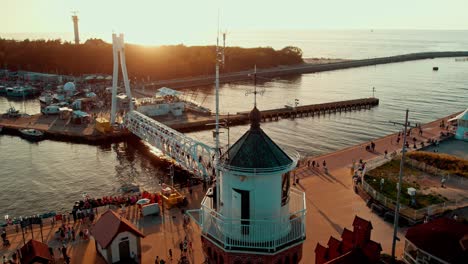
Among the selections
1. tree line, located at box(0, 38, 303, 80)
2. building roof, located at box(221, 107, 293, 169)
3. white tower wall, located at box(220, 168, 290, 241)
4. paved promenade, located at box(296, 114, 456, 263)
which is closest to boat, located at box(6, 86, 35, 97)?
tree line, located at box(0, 38, 303, 80)

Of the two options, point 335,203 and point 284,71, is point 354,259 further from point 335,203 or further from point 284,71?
point 284,71

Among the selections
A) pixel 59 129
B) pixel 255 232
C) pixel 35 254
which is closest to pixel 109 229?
pixel 35 254

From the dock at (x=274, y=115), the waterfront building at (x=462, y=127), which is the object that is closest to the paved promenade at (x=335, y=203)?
the waterfront building at (x=462, y=127)

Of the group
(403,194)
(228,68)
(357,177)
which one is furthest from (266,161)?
(228,68)

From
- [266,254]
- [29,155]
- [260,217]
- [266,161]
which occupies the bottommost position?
[29,155]

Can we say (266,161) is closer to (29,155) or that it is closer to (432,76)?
(29,155)

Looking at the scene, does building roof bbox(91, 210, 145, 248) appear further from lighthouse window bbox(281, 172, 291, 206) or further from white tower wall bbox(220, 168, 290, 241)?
lighthouse window bbox(281, 172, 291, 206)

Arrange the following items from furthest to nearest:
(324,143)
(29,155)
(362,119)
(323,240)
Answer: (362,119) < (324,143) < (29,155) < (323,240)
